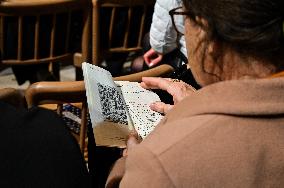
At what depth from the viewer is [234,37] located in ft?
2.91

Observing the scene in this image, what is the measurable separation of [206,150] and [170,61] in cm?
161

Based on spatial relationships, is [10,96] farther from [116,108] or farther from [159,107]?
[159,107]

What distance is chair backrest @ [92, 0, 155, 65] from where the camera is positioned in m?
2.65

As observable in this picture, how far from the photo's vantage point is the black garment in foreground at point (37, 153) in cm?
85

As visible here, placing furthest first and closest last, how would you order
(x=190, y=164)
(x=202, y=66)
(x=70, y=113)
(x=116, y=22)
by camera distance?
1. (x=116, y=22)
2. (x=70, y=113)
3. (x=202, y=66)
4. (x=190, y=164)

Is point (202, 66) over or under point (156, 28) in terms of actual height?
over

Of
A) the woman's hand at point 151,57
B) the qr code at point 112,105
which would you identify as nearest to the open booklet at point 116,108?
the qr code at point 112,105

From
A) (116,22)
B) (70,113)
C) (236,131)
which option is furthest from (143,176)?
(116,22)

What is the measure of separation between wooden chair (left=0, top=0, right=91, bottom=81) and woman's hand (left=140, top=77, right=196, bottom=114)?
1.05 meters

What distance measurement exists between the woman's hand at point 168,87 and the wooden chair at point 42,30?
1050 mm

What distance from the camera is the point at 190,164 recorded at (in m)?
0.85

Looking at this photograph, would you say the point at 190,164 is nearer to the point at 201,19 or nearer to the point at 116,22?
the point at 201,19

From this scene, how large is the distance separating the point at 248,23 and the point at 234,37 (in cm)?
4

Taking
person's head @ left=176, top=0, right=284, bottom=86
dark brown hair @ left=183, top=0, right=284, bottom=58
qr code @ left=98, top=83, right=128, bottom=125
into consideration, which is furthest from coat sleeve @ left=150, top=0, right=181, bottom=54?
dark brown hair @ left=183, top=0, right=284, bottom=58
